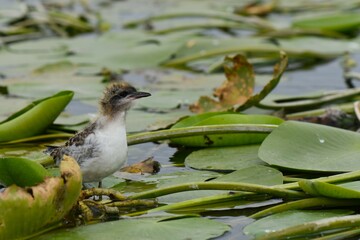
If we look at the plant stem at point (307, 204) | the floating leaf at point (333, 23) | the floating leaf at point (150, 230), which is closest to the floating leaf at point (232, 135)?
the plant stem at point (307, 204)

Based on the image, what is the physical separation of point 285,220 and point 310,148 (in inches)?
35.9

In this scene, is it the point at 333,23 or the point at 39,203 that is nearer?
the point at 39,203

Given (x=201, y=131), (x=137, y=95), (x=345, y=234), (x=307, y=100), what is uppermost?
(x=137, y=95)

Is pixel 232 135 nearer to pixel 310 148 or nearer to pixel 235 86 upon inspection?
pixel 310 148

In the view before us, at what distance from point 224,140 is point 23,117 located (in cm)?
120

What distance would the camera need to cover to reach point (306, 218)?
12.4 feet

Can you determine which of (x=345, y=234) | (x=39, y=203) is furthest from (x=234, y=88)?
(x=39, y=203)

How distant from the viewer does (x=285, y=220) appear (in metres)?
3.74

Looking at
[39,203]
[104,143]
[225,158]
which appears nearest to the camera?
[39,203]

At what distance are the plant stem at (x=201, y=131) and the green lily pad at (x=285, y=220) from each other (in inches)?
41.6

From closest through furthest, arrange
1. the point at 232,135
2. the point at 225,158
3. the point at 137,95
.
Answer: the point at 137,95, the point at 225,158, the point at 232,135

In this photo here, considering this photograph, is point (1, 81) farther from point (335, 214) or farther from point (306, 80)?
point (335, 214)

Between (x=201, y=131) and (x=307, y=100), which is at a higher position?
(x=201, y=131)

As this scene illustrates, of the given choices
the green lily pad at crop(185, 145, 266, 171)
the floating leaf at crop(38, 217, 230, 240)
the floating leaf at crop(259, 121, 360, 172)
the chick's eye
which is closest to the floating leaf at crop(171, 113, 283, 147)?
the green lily pad at crop(185, 145, 266, 171)
